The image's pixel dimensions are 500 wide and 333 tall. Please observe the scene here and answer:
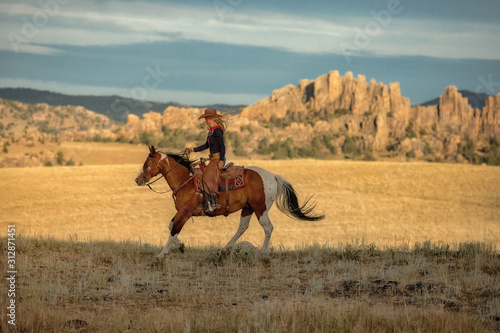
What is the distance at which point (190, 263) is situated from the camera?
468 inches

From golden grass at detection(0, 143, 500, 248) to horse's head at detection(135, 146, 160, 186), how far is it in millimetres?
16663

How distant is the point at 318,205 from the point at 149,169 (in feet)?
127

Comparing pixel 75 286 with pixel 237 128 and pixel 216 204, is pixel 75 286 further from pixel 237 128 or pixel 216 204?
pixel 237 128

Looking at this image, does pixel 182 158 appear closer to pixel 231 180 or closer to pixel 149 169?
pixel 149 169

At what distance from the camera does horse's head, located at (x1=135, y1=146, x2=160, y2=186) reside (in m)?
12.3

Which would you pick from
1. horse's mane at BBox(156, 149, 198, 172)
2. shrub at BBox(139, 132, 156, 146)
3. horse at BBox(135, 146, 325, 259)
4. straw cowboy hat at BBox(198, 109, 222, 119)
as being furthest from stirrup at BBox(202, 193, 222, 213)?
shrub at BBox(139, 132, 156, 146)

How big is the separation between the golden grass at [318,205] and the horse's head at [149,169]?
16.7 meters

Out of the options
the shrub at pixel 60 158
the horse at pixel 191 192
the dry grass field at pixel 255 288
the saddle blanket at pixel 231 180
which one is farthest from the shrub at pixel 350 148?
the saddle blanket at pixel 231 180

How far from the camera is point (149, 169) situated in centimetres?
1248

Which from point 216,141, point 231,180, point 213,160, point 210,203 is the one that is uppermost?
point 216,141

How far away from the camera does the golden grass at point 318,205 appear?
36.8m

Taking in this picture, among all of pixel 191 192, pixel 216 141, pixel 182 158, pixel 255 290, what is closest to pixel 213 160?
pixel 216 141

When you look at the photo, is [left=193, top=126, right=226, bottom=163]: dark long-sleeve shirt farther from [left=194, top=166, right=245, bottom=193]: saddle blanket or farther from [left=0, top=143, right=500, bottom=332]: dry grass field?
[left=0, top=143, right=500, bottom=332]: dry grass field

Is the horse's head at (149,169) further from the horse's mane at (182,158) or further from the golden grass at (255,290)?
the golden grass at (255,290)
